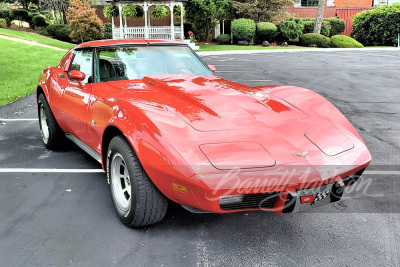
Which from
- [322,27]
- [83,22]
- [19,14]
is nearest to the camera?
[83,22]

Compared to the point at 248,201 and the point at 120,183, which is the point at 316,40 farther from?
the point at 248,201

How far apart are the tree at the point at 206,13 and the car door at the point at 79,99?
980 inches

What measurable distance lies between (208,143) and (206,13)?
91.0ft

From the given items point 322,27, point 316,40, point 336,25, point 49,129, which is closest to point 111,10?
point 316,40

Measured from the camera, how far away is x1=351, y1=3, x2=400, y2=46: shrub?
28547 mm

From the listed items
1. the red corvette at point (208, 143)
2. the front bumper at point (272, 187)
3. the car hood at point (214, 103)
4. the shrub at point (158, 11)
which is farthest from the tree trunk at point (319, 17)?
the front bumper at point (272, 187)

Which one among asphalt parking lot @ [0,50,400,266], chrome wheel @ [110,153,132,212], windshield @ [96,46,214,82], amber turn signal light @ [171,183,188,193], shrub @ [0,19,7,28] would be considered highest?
shrub @ [0,19,7,28]

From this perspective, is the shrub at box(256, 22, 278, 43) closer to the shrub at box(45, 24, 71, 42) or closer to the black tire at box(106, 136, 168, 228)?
the shrub at box(45, 24, 71, 42)

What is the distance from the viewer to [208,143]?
8.88 feet

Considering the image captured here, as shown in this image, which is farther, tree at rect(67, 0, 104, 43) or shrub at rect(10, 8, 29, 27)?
shrub at rect(10, 8, 29, 27)

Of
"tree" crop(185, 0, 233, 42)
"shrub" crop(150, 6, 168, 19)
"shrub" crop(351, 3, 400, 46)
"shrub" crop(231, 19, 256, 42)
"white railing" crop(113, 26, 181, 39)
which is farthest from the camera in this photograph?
"shrub" crop(351, 3, 400, 46)

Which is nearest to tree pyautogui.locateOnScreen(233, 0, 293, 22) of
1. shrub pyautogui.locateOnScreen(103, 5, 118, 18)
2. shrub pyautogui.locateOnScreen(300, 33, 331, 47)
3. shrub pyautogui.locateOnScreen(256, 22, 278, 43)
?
shrub pyautogui.locateOnScreen(256, 22, 278, 43)

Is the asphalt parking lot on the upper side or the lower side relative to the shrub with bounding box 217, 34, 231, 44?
lower

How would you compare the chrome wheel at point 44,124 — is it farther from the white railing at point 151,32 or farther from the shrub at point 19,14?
the shrub at point 19,14
